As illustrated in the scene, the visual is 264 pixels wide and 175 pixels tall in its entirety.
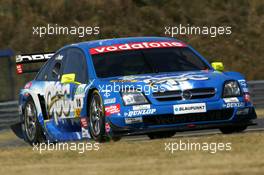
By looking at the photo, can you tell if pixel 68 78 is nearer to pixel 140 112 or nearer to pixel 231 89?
pixel 140 112

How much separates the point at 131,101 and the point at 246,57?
1664cm

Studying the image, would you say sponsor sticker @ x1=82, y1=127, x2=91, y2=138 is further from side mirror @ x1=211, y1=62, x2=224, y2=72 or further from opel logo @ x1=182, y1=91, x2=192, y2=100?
side mirror @ x1=211, y1=62, x2=224, y2=72

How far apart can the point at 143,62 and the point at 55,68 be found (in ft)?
5.41

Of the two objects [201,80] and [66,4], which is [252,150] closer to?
[201,80]

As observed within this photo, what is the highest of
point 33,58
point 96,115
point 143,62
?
point 143,62

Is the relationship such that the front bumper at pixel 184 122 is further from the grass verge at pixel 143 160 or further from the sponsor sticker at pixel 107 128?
the grass verge at pixel 143 160

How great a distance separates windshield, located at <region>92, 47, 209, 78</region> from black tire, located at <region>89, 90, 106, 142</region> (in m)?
0.52

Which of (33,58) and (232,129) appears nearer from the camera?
(232,129)

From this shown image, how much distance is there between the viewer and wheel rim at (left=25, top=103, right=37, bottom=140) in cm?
1369

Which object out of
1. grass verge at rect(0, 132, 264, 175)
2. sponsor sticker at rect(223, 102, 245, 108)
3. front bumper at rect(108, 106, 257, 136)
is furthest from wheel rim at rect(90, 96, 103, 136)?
sponsor sticker at rect(223, 102, 245, 108)

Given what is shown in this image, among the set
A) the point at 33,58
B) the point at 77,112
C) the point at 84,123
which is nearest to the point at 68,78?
the point at 77,112

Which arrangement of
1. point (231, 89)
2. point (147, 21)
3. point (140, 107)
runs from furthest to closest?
1. point (147, 21)
2. point (231, 89)
3. point (140, 107)

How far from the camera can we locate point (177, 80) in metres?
11.4

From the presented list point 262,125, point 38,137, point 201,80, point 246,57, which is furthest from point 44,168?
point 246,57
